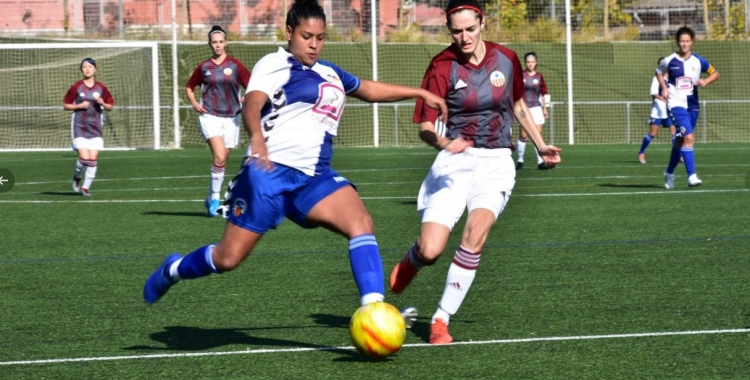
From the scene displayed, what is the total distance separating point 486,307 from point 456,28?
6.09ft

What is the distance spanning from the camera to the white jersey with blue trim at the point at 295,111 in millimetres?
5668

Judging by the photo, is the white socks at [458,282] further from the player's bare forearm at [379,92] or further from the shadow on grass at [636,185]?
the shadow on grass at [636,185]

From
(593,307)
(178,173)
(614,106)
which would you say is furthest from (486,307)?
(614,106)

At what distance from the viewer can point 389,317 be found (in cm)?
544

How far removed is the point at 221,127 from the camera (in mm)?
13852

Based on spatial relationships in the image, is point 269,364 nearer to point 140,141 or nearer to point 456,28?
point 456,28

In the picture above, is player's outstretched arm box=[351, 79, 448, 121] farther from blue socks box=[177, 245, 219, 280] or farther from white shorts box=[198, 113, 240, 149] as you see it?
white shorts box=[198, 113, 240, 149]

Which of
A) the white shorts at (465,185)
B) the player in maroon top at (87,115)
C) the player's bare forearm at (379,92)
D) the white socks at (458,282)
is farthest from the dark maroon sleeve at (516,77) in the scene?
the player in maroon top at (87,115)

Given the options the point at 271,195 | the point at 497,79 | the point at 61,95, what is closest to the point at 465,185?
the point at 497,79

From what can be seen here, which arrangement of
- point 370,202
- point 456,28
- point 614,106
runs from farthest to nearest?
point 614,106 < point 370,202 < point 456,28

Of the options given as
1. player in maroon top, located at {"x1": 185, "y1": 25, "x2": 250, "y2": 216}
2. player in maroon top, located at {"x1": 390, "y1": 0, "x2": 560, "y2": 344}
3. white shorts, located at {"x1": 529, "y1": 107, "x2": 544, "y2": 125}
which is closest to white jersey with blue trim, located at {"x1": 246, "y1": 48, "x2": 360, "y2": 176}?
player in maroon top, located at {"x1": 390, "y1": 0, "x2": 560, "y2": 344}

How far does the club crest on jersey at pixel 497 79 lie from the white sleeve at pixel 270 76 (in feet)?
4.42

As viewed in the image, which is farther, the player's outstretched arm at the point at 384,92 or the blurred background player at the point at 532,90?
the blurred background player at the point at 532,90

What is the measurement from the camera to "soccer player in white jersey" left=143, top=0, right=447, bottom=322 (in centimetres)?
566
